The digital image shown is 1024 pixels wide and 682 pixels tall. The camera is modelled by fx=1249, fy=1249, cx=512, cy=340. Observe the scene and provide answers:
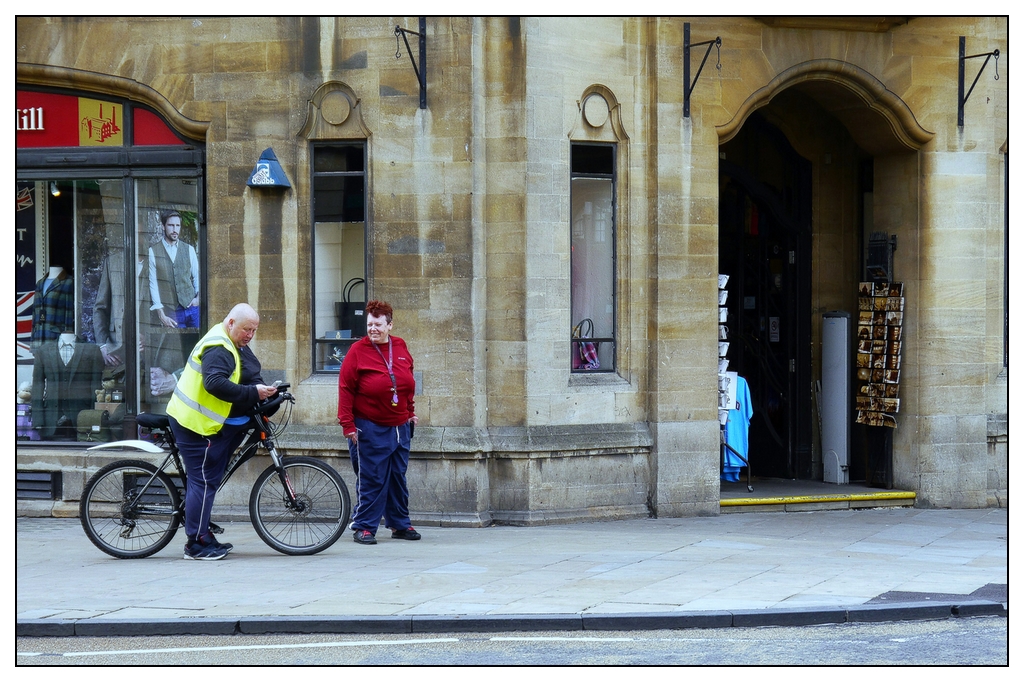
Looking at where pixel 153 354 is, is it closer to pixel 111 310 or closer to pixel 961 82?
pixel 111 310

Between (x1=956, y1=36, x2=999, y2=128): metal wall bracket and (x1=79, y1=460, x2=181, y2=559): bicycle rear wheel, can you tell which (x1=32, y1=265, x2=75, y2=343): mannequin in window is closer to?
(x1=79, y1=460, x2=181, y2=559): bicycle rear wheel

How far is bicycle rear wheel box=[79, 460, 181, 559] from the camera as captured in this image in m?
9.47

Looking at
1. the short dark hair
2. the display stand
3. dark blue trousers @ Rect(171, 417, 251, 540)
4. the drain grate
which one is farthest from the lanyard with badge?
the display stand

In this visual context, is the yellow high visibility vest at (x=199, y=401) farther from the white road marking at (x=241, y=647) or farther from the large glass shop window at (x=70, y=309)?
the large glass shop window at (x=70, y=309)

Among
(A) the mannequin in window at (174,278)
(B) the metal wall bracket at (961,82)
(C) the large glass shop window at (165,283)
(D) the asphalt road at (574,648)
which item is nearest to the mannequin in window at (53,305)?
(C) the large glass shop window at (165,283)

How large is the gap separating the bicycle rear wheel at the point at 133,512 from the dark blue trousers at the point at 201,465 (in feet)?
0.78

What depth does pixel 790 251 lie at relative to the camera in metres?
14.3

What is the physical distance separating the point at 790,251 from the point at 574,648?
8.54 m

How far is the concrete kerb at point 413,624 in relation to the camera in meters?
7.20

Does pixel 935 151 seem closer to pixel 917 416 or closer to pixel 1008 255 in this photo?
pixel 1008 255

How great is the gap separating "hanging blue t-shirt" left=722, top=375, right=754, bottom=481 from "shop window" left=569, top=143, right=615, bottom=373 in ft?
5.98

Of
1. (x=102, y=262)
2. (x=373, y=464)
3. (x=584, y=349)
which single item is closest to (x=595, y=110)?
(x=584, y=349)

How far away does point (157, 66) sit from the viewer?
11.9 m

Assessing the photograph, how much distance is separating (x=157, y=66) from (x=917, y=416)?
27.7 ft
